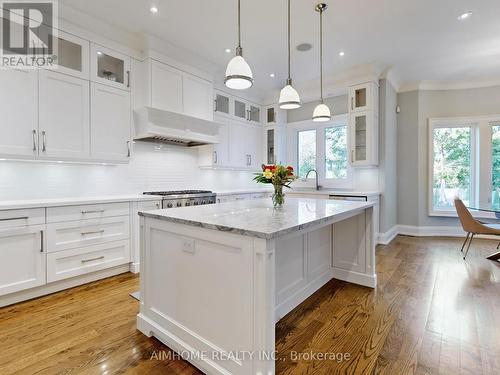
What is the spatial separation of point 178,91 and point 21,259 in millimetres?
2619

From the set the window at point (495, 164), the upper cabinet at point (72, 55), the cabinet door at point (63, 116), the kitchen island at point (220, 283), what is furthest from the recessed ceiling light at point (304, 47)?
the window at point (495, 164)

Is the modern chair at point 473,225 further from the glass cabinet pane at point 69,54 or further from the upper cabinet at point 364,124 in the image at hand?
the glass cabinet pane at point 69,54

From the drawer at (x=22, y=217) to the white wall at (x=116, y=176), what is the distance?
0.52 metres

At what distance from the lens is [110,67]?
3189 millimetres

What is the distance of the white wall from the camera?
8.95 feet

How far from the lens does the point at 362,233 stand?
2.73m

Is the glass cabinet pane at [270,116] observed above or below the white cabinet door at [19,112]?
above

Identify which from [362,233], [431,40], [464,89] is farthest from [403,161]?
[362,233]

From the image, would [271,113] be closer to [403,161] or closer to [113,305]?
[403,161]

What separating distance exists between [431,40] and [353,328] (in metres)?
3.70

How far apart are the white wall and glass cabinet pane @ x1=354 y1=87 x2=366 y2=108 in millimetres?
2655

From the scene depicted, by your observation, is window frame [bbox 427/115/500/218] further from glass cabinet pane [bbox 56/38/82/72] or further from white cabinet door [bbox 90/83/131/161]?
glass cabinet pane [bbox 56/38/82/72]

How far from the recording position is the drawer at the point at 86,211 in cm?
254

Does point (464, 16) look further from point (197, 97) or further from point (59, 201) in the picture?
point (59, 201)
